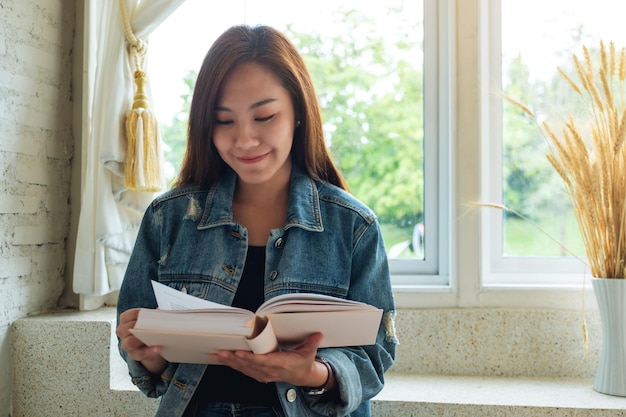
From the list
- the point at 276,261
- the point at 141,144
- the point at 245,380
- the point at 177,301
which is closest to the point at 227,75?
the point at 276,261

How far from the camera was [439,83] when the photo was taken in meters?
2.46

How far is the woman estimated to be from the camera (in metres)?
1.45

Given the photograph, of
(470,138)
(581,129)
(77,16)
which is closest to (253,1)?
(77,16)

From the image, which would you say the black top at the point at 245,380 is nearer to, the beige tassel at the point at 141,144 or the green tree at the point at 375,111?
the beige tassel at the point at 141,144

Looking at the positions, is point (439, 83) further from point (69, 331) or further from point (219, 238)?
point (69, 331)

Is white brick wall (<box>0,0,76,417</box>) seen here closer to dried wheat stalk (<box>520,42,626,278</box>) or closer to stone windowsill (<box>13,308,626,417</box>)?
stone windowsill (<box>13,308,626,417</box>)

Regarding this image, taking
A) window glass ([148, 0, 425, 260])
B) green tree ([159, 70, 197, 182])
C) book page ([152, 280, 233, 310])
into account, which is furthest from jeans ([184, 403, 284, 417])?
green tree ([159, 70, 197, 182])

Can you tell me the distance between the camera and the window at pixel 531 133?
2428 mm

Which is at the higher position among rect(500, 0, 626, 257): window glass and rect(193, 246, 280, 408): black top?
rect(500, 0, 626, 257): window glass

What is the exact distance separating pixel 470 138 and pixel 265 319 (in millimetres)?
1316

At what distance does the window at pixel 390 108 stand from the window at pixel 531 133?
19cm

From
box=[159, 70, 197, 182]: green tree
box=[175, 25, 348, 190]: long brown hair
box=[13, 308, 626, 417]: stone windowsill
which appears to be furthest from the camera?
box=[159, 70, 197, 182]: green tree

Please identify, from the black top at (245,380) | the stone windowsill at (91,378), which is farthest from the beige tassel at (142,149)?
the black top at (245,380)

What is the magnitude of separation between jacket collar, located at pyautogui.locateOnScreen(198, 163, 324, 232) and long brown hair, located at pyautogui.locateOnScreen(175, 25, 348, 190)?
0.04 metres
